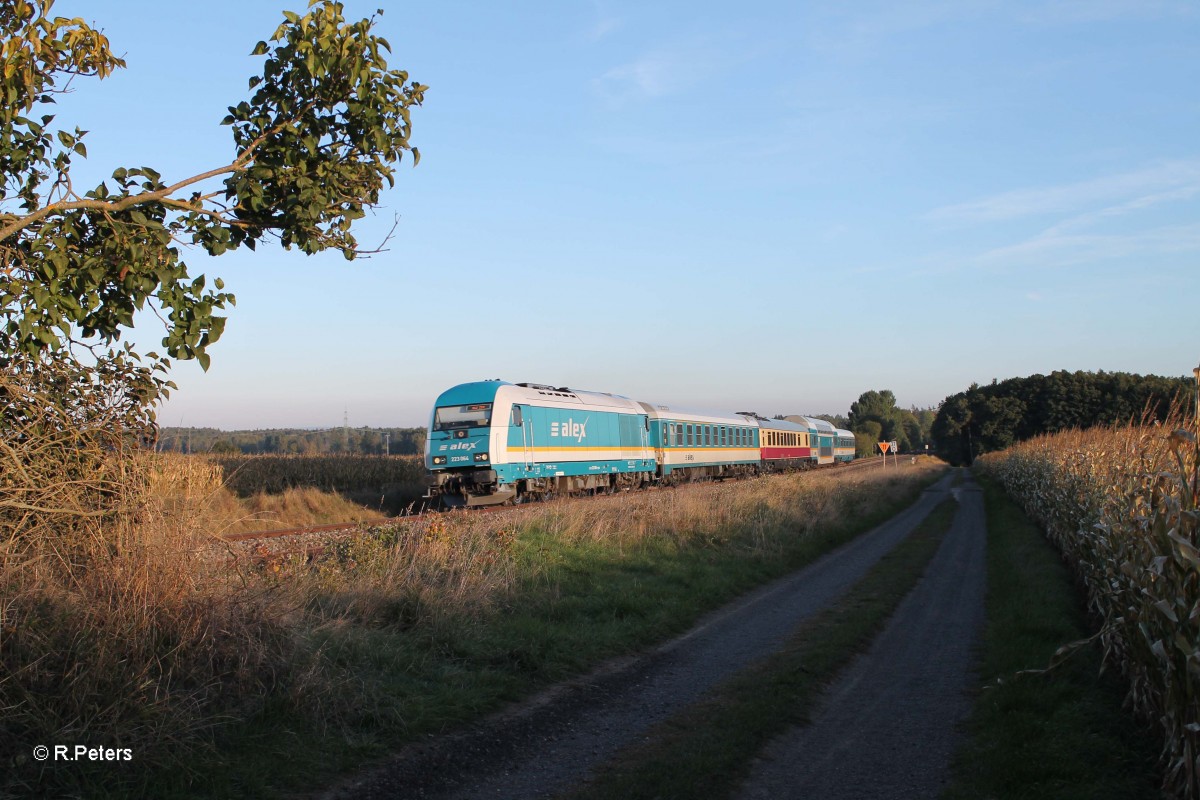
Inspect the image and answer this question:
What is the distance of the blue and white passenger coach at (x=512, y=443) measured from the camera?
22.5 m

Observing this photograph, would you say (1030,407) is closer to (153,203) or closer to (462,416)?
(462,416)

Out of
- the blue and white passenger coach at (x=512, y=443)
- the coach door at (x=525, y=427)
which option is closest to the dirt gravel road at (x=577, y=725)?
the blue and white passenger coach at (x=512, y=443)

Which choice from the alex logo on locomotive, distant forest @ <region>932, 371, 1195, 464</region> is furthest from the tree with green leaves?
distant forest @ <region>932, 371, 1195, 464</region>

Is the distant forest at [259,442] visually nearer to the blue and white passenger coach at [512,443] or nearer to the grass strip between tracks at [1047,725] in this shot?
the blue and white passenger coach at [512,443]

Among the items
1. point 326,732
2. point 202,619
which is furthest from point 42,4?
point 326,732

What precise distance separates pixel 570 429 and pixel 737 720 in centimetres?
1992

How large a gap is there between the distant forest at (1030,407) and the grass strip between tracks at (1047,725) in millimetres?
41575

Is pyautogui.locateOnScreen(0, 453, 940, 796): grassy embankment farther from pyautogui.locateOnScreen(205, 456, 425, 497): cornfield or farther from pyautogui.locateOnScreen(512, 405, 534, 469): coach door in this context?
pyautogui.locateOnScreen(205, 456, 425, 497): cornfield

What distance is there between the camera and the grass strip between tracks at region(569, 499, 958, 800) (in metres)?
5.73

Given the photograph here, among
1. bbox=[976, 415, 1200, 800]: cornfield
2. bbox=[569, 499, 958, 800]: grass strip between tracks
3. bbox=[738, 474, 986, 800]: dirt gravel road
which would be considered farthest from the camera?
bbox=[738, 474, 986, 800]: dirt gravel road

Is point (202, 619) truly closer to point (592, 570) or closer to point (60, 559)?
point (60, 559)

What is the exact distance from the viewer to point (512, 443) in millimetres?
23172

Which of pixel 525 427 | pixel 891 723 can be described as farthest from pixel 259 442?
pixel 891 723

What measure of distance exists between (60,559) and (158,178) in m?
2.66
